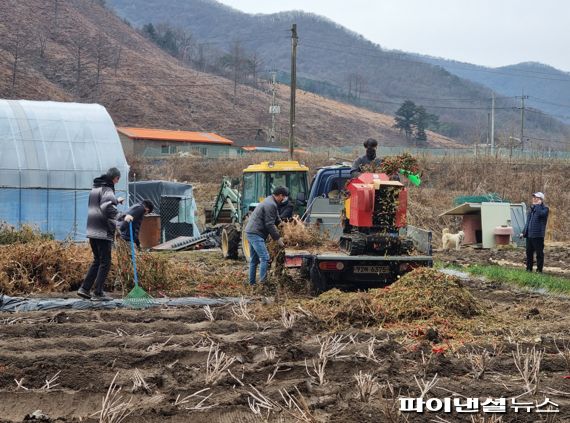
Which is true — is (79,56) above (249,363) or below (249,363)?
above

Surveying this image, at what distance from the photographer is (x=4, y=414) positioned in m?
5.99

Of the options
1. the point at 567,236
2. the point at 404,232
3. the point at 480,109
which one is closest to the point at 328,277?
the point at 404,232

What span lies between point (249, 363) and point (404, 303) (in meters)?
3.62

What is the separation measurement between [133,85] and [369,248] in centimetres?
8211

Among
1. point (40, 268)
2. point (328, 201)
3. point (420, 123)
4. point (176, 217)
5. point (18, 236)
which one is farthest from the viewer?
point (420, 123)

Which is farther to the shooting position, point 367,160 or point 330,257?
point 367,160

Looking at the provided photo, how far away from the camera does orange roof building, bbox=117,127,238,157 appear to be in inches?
2493

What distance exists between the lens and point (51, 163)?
24578 mm

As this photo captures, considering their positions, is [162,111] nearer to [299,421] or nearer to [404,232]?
[404,232]

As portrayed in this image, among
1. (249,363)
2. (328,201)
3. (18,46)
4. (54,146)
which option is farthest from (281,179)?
(18,46)

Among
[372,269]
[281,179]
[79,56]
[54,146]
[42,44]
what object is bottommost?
[372,269]

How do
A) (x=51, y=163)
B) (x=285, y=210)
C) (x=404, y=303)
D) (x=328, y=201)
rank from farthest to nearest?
(x=51, y=163) → (x=285, y=210) → (x=328, y=201) → (x=404, y=303)

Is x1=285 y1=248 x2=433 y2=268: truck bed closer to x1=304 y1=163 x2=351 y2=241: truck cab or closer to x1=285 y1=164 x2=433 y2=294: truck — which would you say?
x1=285 y1=164 x2=433 y2=294: truck

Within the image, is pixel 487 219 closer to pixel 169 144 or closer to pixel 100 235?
pixel 100 235
